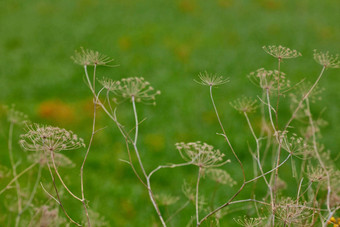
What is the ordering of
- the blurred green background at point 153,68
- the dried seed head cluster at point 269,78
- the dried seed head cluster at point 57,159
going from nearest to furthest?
the dried seed head cluster at point 269,78
the dried seed head cluster at point 57,159
the blurred green background at point 153,68

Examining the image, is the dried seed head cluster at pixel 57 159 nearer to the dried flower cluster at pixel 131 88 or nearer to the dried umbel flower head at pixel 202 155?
the dried flower cluster at pixel 131 88

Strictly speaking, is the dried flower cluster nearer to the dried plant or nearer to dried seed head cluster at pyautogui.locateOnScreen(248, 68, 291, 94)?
the dried plant

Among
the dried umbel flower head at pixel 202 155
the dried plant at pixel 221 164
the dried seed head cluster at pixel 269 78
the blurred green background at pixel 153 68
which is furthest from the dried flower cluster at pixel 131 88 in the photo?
the blurred green background at pixel 153 68

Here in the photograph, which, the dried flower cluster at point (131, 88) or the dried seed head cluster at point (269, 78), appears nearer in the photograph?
the dried flower cluster at point (131, 88)

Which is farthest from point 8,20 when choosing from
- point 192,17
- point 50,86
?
point 192,17

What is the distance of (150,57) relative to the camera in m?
10.5

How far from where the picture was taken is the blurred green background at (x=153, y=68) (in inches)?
257

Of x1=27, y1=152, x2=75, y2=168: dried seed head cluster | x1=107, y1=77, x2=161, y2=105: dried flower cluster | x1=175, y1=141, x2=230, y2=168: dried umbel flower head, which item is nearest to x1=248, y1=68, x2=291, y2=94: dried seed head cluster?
x1=175, y1=141, x2=230, y2=168: dried umbel flower head

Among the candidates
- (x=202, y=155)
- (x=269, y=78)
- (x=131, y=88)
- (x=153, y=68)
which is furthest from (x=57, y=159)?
(x=153, y=68)

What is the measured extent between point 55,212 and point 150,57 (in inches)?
299

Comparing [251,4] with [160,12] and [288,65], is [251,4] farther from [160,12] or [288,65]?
[288,65]

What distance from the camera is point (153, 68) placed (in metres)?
10.1

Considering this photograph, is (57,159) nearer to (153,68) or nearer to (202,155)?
(202,155)

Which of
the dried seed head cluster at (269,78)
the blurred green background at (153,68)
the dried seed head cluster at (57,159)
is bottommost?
the blurred green background at (153,68)
